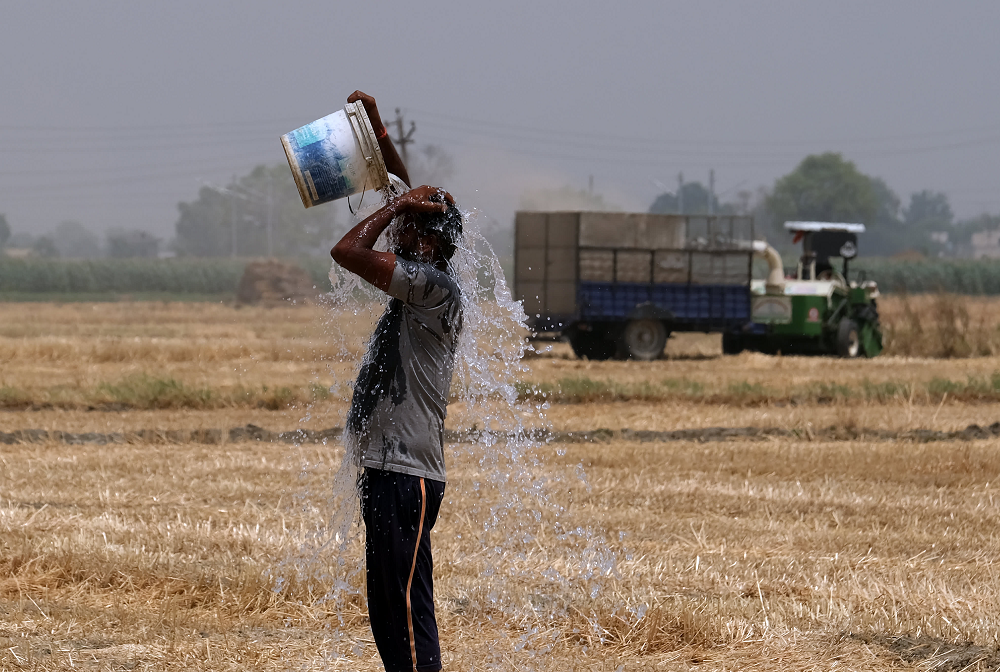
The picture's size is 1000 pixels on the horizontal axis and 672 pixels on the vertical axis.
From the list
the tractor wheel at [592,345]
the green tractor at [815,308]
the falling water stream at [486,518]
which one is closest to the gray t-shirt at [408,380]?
the falling water stream at [486,518]

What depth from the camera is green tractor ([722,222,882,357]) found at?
2222 centimetres

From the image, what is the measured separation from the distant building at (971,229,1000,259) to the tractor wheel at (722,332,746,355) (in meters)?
122

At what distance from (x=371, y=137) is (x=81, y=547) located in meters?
3.08

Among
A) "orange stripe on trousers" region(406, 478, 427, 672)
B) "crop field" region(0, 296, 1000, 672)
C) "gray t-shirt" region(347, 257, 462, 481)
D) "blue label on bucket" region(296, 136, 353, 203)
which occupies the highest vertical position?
"blue label on bucket" region(296, 136, 353, 203)

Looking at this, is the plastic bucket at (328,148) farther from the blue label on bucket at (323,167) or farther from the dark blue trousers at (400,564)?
the dark blue trousers at (400,564)

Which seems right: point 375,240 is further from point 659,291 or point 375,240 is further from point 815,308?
point 815,308

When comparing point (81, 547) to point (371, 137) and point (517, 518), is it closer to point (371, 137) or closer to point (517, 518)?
point (517, 518)

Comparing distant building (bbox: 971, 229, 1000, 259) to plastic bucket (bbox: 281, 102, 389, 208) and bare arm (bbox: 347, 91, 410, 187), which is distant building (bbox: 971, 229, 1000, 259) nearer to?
bare arm (bbox: 347, 91, 410, 187)

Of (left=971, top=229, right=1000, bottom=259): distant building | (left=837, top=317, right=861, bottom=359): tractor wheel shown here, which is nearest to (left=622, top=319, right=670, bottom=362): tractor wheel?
(left=837, top=317, right=861, bottom=359): tractor wheel

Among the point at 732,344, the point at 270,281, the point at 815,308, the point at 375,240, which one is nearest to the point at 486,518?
the point at 375,240

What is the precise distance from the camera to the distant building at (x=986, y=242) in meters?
139

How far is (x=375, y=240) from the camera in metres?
3.99

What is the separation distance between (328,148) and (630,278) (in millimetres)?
18197

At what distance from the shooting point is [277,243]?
83938 mm
